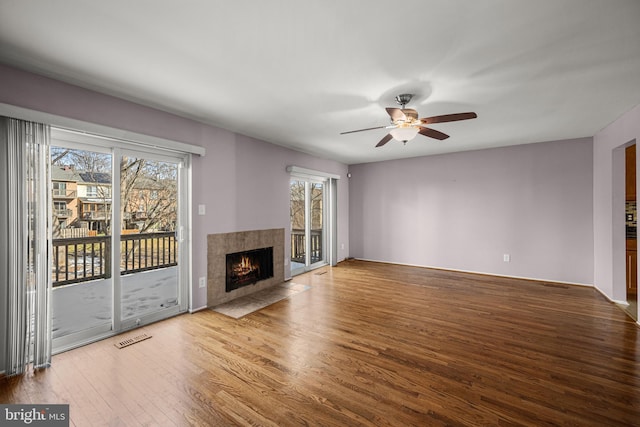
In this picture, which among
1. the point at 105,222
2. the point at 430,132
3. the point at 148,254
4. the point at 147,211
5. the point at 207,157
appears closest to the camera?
the point at 105,222

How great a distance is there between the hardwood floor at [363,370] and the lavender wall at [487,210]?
1.45m

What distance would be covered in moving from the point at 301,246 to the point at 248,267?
5.23 ft

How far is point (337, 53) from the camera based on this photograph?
207 centimetres

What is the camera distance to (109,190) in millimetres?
2906

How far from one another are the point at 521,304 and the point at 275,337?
11.2 feet

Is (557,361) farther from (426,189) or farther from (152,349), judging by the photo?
(426,189)

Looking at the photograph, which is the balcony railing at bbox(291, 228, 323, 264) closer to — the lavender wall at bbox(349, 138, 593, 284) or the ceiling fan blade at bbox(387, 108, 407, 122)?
the lavender wall at bbox(349, 138, 593, 284)

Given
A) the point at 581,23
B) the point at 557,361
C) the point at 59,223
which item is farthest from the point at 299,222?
the point at 581,23

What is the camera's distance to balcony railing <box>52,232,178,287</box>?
3.21 m

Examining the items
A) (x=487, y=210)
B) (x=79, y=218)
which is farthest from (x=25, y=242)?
(x=487, y=210)

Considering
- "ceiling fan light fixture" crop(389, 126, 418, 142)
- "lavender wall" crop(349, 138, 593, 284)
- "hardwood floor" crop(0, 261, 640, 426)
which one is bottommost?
"hardwood floor" crop(0, 261, 640, 426)

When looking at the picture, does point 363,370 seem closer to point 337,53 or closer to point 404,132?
point 404,132

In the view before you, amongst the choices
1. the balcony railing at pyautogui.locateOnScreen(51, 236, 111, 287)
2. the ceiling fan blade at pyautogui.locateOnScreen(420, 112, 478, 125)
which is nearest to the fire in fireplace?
the balcony railing at pyautogui.locateOnScreen(51, 236, 111, 287)

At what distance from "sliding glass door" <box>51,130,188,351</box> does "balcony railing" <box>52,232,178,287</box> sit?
0.02 metres
